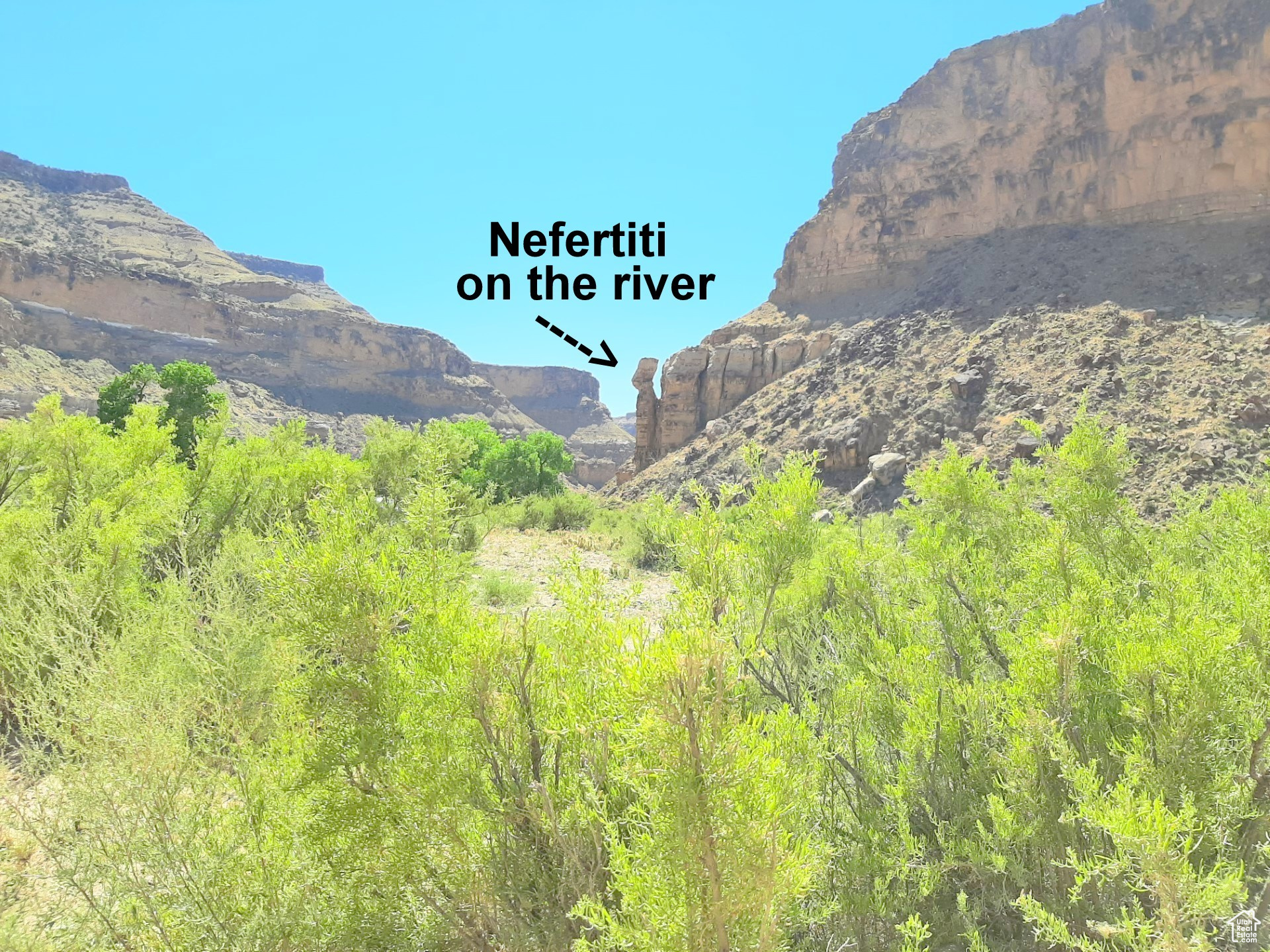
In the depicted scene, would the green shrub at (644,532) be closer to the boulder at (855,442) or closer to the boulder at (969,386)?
the boulder at (855,442)

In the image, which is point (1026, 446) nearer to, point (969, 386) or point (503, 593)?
point (969, 386)

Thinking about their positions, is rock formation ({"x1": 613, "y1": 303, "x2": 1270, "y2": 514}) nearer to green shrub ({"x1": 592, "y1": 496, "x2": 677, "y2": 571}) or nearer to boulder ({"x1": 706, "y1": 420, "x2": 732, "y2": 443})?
boulder ({"x1": 706, "y1": 420, "x2": 732, "y2": 443})

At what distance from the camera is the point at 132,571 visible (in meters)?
6.05

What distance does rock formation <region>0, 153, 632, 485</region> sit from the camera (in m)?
54.7

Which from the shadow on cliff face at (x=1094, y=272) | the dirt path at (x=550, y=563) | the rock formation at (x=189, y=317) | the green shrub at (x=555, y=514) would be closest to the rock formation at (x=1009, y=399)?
the shadow on cliff face at (x=1094, y=272)

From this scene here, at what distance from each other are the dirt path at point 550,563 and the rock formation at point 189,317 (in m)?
49.5

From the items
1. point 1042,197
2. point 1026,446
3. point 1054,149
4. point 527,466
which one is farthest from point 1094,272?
point 527,466

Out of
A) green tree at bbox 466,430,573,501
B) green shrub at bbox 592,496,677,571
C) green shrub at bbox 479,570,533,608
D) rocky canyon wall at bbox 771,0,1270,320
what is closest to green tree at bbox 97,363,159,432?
green tree at bbox 466,430,573,501

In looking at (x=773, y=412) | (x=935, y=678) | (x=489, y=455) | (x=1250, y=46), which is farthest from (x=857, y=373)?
(x=935, y=678)

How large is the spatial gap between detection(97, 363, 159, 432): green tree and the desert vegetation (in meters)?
24.3

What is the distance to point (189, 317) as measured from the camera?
64688 millimetres

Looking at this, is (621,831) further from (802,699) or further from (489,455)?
(489,455)

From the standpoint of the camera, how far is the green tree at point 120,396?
2362 cm

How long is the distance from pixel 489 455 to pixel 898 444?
1744 centimetres
